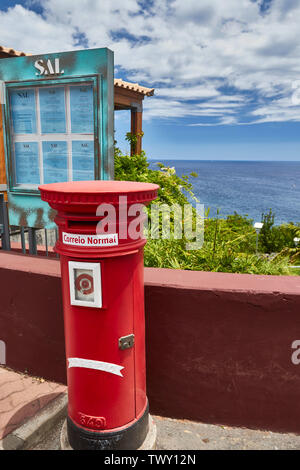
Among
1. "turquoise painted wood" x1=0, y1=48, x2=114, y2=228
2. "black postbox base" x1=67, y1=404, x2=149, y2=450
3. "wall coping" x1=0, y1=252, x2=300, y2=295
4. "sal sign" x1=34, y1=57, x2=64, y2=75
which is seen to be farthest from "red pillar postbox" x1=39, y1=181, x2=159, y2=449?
"sal sign" x1=34, y1=57, x2=64, y2=75

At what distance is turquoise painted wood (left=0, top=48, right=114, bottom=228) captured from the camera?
311cm

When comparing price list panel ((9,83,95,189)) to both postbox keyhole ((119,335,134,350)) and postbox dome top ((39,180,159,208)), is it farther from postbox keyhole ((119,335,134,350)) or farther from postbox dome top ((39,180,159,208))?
postbox keyhole ((119,335,134,350))

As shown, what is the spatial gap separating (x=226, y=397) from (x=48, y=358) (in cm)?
161

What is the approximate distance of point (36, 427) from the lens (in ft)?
9.02

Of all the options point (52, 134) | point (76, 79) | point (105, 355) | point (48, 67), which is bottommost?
point (105, 355)

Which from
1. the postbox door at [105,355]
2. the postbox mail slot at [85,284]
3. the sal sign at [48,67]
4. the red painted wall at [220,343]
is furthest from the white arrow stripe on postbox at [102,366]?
the sal sign at [48,67]

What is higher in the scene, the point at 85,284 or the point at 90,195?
the point at 90,195

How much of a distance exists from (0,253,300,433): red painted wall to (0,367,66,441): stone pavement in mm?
618

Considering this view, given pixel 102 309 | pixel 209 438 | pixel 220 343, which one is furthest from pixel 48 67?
pixel 209 438

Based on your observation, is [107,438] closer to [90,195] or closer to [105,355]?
[105,355]

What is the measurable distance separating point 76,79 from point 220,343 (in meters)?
2.60

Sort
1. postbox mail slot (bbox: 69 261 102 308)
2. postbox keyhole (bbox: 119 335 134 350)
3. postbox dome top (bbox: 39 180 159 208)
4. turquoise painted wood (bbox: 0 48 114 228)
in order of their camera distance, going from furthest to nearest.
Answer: turquoise painted wood (bbox: 0 48 114 228)
postbox keyhole (bbox: 119 335 134 350)
postbox mail slot (bbox: 69 261 102 308)
postbox dome top (bbox: 39 180 159 208)

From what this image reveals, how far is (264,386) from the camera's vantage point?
2.72 metres

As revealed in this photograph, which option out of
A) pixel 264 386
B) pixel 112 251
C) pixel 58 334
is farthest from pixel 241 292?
pixel 58 334
